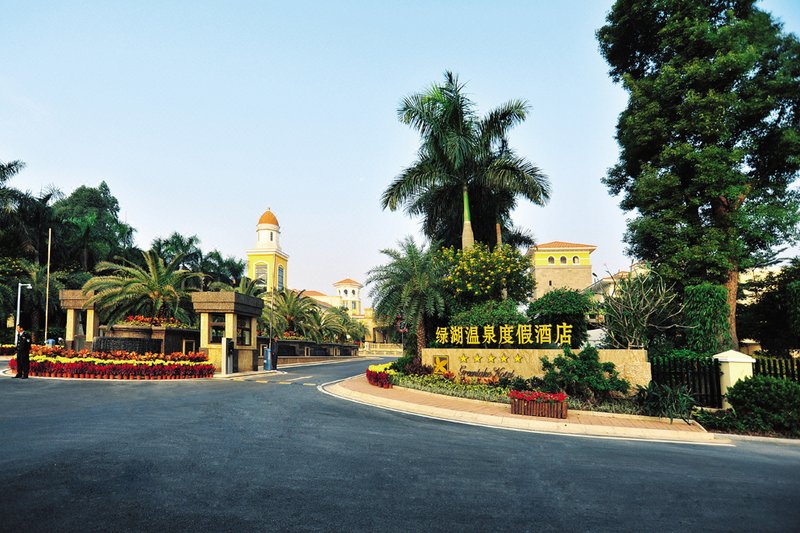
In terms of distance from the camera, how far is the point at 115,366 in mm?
21672

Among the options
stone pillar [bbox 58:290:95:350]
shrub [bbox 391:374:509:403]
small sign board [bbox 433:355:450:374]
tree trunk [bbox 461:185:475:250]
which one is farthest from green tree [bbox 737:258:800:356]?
stone pillar [bbox 58:290:95:350]

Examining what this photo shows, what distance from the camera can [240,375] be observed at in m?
25.8

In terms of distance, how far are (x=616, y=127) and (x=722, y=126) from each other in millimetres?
5546

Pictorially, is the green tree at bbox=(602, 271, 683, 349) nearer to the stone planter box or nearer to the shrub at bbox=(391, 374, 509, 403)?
the shrub at bbox=(391, 374, 509, 403)

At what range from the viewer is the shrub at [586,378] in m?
14.1

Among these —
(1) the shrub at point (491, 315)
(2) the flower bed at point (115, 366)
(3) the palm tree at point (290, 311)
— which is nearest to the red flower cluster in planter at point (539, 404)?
(1) the shrub at point (491, 315)

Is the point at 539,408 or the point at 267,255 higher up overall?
the point at 267,255

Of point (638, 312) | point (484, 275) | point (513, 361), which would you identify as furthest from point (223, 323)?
point (638, 312)

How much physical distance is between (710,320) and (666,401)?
18.6ft

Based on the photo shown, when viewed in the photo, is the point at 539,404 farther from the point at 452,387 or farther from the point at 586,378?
the point at 452,387

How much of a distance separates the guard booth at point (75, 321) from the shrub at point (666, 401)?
1135 inches

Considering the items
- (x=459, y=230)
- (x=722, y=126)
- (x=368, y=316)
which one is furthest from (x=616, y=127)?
(x=368, y=316)

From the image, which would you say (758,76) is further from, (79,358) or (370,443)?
(79,358)

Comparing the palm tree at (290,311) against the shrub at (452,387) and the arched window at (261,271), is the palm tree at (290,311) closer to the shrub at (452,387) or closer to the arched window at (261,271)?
the arched window at (261,271)
